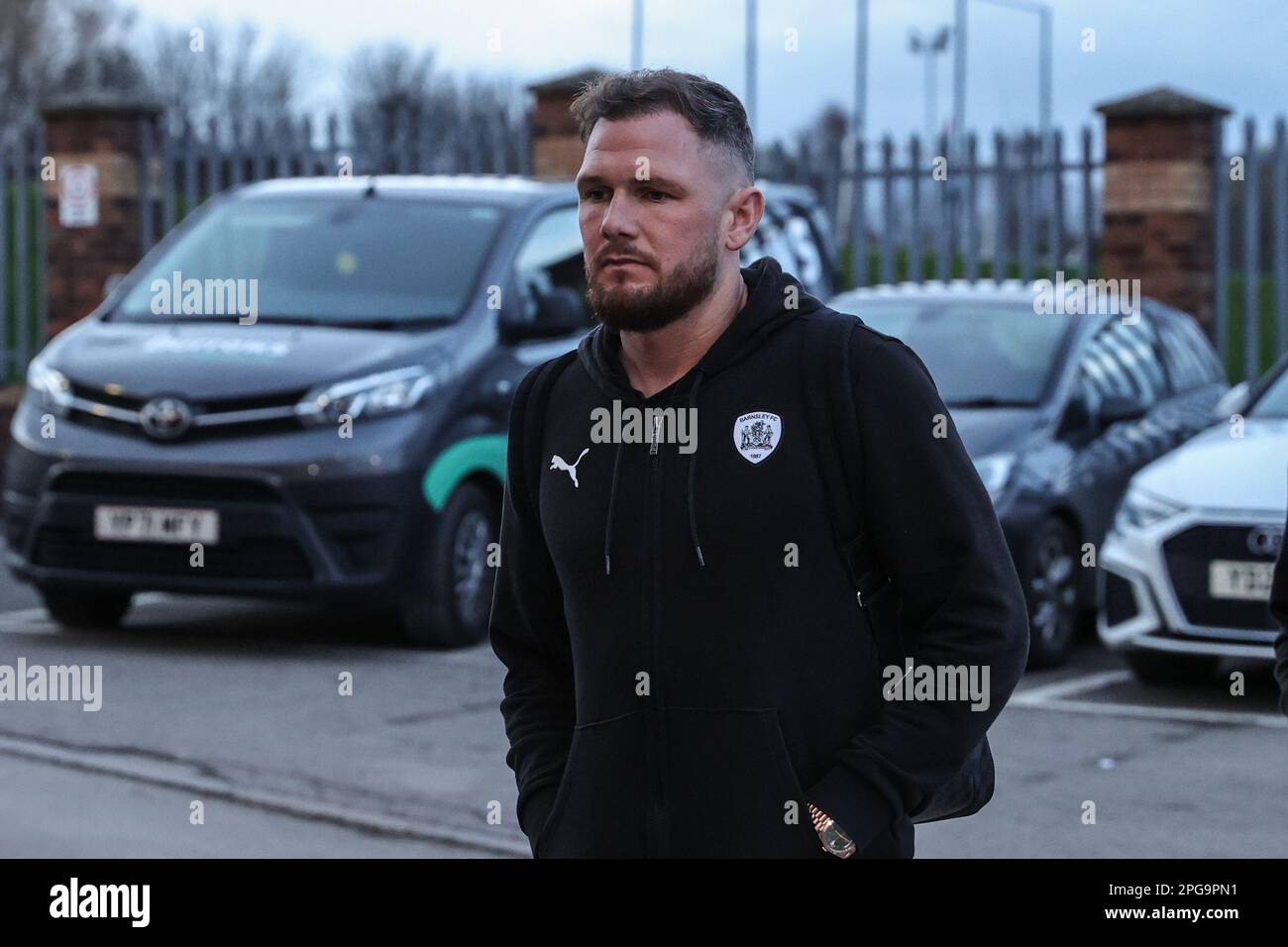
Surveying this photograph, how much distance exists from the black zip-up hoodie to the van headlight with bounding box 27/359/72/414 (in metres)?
6.68

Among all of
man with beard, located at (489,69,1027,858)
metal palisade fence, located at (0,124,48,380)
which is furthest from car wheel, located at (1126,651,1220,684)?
metal palisade fence, located at (0,124,48,380)

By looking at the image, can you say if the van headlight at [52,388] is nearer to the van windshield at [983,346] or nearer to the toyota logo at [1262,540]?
the van windshield at [983,346]

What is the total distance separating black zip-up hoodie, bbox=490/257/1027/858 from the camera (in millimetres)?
2662

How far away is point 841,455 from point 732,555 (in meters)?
0.18

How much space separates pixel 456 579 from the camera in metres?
9.11

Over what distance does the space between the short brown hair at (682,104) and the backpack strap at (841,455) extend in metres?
0.28

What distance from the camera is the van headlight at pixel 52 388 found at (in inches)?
357

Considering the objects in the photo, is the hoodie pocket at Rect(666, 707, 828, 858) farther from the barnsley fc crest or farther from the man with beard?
the barnsley fc crest

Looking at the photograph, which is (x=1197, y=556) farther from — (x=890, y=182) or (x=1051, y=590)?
(x=890, y=182)
